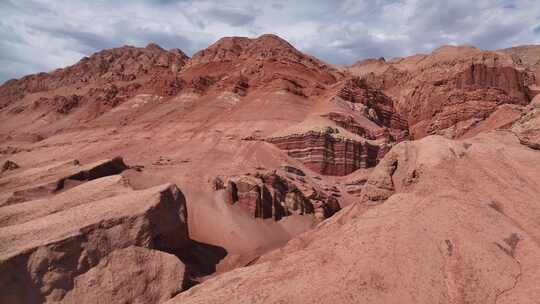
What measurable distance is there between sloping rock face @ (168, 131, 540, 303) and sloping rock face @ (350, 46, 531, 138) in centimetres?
2189

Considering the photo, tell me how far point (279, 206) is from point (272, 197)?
0.53 metres

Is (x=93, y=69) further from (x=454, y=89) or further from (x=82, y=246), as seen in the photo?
(x=82, y=246)

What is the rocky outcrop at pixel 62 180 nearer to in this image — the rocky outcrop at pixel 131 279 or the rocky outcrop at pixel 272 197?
the rocky outcrop at pixel 272 197

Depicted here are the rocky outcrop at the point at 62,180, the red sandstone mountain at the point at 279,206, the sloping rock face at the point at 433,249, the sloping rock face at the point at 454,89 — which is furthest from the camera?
the sloping rock face at the point at 454,89

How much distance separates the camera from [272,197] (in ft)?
53.6

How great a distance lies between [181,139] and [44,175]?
44.0 ft

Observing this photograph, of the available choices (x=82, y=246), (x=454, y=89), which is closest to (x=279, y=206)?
(x=82, y=246)

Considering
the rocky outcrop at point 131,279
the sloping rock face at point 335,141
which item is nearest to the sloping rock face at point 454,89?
the sloping rock face at point 335,141

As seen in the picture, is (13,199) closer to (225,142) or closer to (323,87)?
(225,142)

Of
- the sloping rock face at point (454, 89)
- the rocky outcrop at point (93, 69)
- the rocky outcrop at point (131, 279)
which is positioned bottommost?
the rocky outcrop at point (131, 279)

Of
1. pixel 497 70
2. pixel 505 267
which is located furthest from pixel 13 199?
pixel 497 70

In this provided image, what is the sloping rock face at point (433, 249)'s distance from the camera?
20.2 feet

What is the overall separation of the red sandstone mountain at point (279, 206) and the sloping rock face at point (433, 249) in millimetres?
27

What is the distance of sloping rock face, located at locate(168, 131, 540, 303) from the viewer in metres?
6.15
